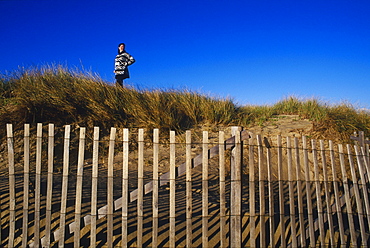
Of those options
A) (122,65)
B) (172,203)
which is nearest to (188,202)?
(172,203)

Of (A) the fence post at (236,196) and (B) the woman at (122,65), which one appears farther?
(B) the woman at (122,65)

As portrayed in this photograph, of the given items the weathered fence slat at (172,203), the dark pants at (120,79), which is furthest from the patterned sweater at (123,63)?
the weathered fence slat at (172,203)

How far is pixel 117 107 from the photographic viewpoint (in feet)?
24.6

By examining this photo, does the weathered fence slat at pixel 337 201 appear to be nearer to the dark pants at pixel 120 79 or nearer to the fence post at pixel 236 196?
the fence post at pixel 236 196

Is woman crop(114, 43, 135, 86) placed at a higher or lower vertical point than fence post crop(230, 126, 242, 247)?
higher

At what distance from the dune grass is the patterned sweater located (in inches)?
26.4

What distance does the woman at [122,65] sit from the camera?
28.6 ft

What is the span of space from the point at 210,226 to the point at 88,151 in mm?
3868

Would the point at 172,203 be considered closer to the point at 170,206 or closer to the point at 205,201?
the point at 170,206

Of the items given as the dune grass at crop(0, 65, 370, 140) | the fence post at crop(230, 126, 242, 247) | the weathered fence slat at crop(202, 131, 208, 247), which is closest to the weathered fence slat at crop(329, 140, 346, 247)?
the fence post at crop(230, 126, 242, 247)

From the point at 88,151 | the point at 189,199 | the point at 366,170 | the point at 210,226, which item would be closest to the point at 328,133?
the point at 366,170

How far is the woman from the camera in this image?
871 centimetres

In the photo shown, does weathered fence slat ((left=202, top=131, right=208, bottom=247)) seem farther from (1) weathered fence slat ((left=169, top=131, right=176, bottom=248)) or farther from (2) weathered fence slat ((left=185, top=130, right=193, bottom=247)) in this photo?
(1) weathered fence slat ((left=169, top=131, right=176, bottom=248))

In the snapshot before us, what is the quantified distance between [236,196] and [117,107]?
17.2 feet
